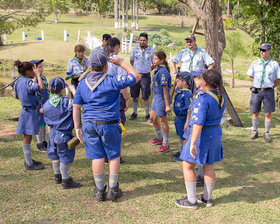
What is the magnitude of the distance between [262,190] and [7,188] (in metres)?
4.05

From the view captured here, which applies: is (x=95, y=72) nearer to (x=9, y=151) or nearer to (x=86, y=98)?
(x=86, y=98)

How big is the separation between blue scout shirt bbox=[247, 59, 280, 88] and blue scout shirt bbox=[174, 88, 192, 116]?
2653mm

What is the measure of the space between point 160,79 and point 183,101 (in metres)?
0.95

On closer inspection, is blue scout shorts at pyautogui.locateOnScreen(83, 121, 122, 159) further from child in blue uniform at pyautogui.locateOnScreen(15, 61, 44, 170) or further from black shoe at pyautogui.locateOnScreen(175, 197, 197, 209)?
child in blue uniform at pyautogui.locateOnScreen(15, 61, 44, 170)

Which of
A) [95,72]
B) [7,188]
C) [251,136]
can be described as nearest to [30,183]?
[7,188]

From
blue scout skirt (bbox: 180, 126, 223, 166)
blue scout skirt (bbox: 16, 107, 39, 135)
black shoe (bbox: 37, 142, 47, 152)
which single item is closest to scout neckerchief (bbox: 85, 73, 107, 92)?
blue scout skirt (bbox: 180, 126, 223, 166)

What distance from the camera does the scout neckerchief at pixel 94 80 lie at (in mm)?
4012

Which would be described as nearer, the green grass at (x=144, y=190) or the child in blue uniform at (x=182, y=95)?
the green grass at (x=144, y=190)

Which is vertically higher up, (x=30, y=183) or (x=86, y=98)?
(x=86, y=98)

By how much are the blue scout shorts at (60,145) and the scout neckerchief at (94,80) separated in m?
0.97

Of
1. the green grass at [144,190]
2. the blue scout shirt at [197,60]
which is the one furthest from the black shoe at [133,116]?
the blue scout shirt at [197,60]

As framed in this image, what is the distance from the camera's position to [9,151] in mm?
6297

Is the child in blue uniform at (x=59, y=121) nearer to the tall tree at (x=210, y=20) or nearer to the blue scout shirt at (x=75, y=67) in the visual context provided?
the blue scout shirt at (x=75, y=67)

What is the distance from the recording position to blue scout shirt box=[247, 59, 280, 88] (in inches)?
280
